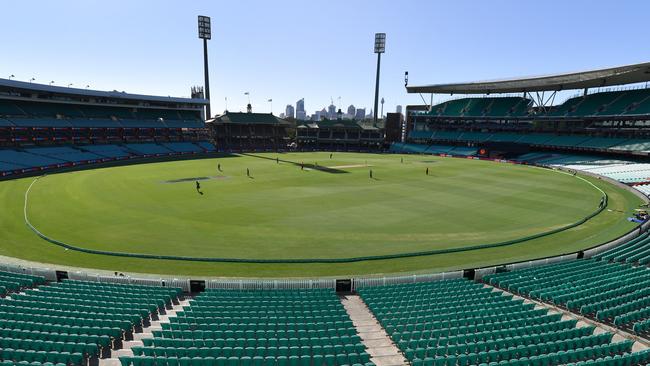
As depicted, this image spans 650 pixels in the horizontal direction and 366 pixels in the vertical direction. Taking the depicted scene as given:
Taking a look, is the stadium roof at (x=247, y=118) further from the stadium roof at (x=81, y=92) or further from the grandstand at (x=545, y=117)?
the grandstand at (x=545, y=117)

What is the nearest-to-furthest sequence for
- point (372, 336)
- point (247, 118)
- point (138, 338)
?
1. point (138, 338)
2. point (372, 336)
3. point (247, 118)

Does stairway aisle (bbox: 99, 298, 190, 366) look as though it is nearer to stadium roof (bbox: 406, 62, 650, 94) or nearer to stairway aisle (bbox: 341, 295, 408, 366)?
stairway aisle (bbox: 341, 295, 408, 366)

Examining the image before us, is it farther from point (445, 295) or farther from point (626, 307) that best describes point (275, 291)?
point (626, 307)

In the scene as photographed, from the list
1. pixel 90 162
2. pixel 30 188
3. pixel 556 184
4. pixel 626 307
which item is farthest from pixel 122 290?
pixel 90 162

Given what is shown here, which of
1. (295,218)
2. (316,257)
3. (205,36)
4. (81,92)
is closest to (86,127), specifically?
(81,92)

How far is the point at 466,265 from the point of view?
2280cm

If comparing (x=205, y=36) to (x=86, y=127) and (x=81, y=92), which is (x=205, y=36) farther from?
(x=86, y=127)

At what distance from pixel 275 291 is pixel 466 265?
42.8 ft

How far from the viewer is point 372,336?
1271 cm

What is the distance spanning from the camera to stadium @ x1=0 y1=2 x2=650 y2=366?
36.6ft

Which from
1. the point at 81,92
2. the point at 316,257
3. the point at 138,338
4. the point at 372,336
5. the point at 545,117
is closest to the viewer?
the point at 138,338

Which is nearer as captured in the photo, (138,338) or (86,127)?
(138,338)

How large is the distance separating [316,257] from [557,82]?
79.9 meters

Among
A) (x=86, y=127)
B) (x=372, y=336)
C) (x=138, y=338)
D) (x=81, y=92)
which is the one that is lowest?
(x=372, y=336)
